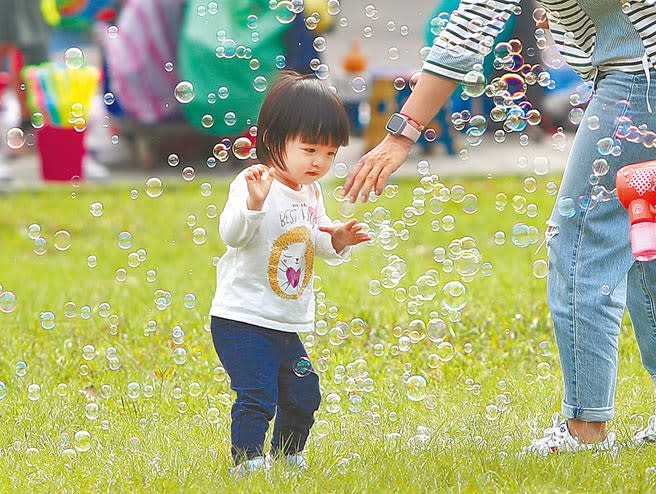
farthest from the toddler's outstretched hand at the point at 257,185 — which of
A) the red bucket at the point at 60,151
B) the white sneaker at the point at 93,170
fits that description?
the white sneaker at the point at 93,170

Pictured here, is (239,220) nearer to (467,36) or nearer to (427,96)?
(427,96)

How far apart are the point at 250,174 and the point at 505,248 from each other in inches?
159

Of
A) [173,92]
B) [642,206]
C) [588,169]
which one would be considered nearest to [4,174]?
[173,92]

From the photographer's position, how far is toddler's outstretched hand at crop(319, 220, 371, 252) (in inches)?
120

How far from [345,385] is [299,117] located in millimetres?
1184

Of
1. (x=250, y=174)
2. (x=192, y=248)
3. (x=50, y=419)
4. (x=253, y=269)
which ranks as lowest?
(x=192, y=248)

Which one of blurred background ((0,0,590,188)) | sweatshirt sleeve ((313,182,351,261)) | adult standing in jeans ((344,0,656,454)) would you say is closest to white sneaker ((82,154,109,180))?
blurred background ((0,0,590,188))

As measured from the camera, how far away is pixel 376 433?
3396mm

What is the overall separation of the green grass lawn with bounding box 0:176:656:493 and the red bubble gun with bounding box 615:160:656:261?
2.05 feet

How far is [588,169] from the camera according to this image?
301cm

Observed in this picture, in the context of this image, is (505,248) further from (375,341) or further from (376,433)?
(376,433)

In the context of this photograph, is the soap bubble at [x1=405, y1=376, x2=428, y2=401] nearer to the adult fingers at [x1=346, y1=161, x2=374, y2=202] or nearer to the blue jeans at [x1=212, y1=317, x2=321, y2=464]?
the blue jeans at [x1=212, y1=317, x2=321, y2=464]

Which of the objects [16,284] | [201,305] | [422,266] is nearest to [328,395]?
[201,305]

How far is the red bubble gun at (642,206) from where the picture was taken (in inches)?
102
